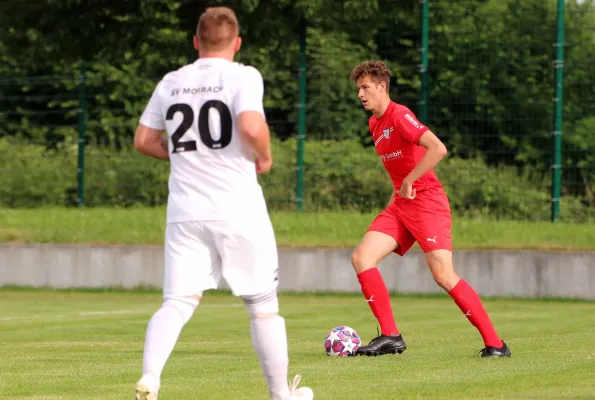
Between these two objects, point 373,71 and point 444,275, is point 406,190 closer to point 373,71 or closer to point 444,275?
point 444,275

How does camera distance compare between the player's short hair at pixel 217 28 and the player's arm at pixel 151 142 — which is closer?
the player's short hair at pixel 217 28

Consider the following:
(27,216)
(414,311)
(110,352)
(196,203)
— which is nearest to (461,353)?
(110,352)

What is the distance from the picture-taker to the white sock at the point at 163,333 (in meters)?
6.48

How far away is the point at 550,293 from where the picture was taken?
59.1 ft

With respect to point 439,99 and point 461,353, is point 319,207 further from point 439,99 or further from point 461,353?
point 461,353

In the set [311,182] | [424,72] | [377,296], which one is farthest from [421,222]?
[311,182]

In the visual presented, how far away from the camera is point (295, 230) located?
65.3ft

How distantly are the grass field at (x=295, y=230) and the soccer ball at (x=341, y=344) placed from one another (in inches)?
342

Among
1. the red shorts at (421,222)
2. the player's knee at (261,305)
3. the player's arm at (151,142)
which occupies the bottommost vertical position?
the player's knee at (261,305)

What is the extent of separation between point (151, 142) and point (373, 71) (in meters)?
3.66

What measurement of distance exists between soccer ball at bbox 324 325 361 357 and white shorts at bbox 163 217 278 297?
364cm

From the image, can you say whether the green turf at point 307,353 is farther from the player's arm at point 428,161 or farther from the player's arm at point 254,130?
the player's arm at point 254,130

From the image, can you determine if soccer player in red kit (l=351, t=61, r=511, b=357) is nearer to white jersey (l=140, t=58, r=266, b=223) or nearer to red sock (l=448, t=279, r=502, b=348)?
red sock (l=448, t=279, r=502, b=348)

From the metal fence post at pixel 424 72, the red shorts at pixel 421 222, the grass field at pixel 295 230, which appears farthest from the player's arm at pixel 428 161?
the metal fence post at pixel 424 72
